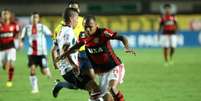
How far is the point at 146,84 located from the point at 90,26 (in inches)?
300

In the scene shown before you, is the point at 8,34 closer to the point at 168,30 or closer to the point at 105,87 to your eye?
the point at 105,87

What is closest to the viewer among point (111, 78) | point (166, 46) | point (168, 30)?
point (111, 78)

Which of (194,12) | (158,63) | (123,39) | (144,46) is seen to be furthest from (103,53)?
(194,12)

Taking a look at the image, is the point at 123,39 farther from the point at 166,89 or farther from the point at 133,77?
the point at 133,77

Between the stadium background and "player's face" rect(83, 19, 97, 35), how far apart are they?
3795 mm

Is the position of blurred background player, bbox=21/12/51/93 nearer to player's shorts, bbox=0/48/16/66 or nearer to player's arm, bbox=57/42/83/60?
player's shorts, bbox=0/48/16/66

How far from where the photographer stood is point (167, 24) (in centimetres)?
3017


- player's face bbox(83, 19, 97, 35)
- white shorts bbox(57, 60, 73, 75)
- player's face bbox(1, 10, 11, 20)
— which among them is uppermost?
player's face bbox(1, 10, 11, 20)

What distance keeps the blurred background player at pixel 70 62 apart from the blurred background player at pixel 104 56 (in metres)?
0.26

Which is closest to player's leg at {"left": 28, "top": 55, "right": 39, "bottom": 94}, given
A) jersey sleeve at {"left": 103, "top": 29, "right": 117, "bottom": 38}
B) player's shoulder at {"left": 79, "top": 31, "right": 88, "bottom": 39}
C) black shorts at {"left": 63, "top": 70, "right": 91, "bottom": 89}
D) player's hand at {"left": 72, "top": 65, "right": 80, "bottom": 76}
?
player's shoulder at {"left": 79, "top": 31, "right": 88, "bottom": 39}

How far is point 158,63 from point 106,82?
16244 millimetres

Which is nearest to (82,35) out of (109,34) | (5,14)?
(109,34)

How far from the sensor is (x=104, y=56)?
13.6 m

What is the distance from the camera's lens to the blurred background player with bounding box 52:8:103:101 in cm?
1289
